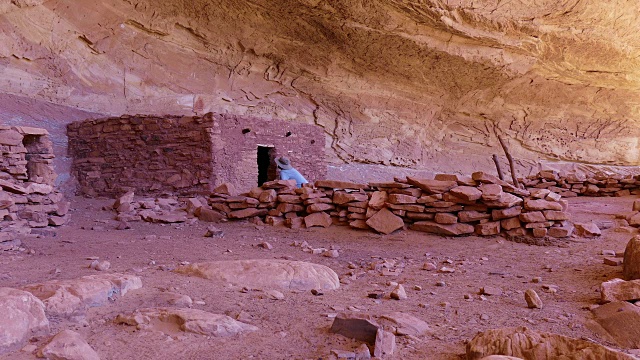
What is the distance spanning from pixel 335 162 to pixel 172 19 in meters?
5.12

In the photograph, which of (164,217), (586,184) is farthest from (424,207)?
(586,184)

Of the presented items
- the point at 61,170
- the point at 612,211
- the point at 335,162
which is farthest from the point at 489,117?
the point at 61,170

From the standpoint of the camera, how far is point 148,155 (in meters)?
7.80

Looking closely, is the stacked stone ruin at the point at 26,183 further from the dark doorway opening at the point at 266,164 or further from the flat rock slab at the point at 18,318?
the dark doorway opening at the point at 266,164

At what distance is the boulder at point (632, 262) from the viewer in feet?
9.77

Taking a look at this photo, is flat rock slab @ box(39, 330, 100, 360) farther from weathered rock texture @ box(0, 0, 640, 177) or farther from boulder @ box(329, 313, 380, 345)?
weathered rock texture @ box(0, 0, 640, 177)

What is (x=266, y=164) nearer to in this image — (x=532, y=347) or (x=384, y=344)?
(x=384, y=344)

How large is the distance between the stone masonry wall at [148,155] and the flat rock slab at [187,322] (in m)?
5.46

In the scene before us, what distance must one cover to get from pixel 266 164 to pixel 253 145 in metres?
1.44

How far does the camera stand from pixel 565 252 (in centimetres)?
420

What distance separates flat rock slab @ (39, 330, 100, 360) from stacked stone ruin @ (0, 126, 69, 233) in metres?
3.45

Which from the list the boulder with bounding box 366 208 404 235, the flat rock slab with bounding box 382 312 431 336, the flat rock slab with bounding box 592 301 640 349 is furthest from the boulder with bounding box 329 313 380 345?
the boulder with bounding box 366 208 404 235

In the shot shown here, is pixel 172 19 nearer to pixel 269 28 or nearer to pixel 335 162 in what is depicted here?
pixel 269 28

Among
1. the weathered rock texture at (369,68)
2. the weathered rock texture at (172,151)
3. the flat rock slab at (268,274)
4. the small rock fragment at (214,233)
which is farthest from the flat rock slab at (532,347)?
the weathered rock texture at (369,68)
